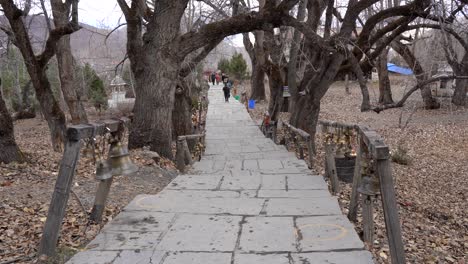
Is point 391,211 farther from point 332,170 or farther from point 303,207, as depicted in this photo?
point 332,170

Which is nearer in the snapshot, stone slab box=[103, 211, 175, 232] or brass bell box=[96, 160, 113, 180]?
brass bell box=[96, 160, 113, 180]

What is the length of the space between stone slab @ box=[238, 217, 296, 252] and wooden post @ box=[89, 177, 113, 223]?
1421mm

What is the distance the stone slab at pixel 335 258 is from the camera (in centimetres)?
365

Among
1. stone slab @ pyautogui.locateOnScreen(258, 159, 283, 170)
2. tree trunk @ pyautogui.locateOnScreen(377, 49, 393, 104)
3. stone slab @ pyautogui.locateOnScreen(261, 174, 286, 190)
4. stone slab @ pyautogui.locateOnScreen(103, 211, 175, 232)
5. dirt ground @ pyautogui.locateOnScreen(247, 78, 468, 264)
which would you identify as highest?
tree trunk @ pyautogui.locateOnScreen(377, 49, 393, 104)

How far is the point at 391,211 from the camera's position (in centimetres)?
338

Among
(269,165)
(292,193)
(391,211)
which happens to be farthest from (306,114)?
(391,211)

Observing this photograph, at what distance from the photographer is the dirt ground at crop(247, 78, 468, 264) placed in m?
5.89

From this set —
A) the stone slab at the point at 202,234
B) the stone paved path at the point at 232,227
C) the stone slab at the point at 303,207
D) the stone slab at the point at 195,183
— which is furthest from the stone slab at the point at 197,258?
the stone slab at the point at 195,183

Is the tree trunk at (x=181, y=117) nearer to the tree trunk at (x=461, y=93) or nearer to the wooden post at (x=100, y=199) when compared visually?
the wooden post at (x=100, y=199)

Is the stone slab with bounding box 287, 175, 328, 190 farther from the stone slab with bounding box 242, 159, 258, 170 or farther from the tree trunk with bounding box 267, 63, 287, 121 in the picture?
the tree trunk with bounding box 267, 63, 287, 121

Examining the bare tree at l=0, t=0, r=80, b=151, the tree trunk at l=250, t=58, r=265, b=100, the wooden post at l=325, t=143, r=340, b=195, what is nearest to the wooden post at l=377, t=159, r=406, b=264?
the wooden post at l=325, t=143, r=340, b=195

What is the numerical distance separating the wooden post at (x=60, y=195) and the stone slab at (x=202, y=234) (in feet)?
2.82

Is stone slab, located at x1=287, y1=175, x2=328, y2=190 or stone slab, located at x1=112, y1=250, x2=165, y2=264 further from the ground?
stone slab, located at x1=112, y1=250, x2=165, y2=264

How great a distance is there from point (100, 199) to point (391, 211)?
A: 2852 millimetres
